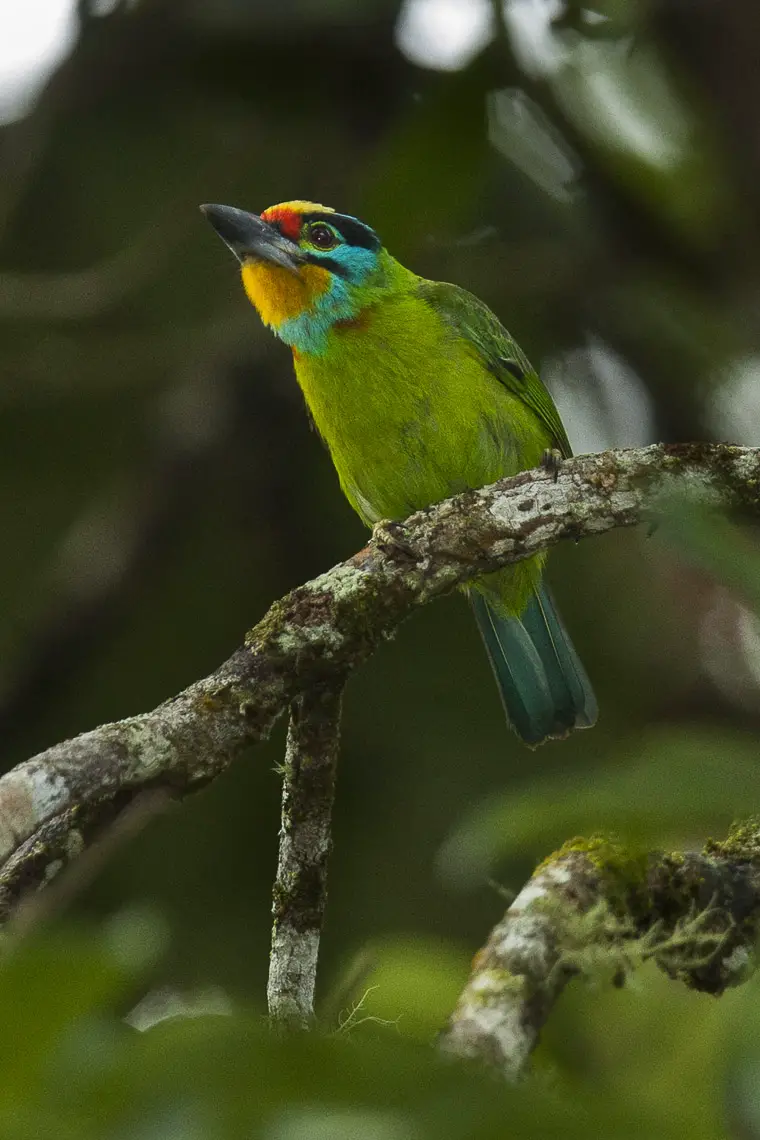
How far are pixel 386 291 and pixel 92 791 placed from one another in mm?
2230

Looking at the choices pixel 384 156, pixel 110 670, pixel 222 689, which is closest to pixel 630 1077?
pixel 222 689

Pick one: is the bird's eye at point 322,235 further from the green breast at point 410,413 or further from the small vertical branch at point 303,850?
the small vertical branch at point 303,850

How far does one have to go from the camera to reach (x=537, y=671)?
11.5ft

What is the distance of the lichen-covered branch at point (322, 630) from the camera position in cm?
159

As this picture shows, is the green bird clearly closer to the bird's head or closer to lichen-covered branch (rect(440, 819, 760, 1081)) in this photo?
the bird's head

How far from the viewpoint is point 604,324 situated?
4.49 metres

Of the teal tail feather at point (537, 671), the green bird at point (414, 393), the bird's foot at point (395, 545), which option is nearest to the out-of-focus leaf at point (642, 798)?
the bird's foot at point (395, 545)

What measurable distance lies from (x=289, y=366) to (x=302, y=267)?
3.40 ft

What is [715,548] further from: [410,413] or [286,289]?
[286,289]

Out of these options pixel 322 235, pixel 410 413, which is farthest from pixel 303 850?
pixel 322 235

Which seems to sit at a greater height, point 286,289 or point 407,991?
point 286,289

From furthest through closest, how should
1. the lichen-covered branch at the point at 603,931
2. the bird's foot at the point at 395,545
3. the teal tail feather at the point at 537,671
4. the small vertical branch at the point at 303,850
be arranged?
1. the teal tail feather at the point at 537,671
2. the bird's foot at the point at 395,545
3. the small vertical branch at the point at 303,850
4. the lichen-covered branch at the point at 603,931

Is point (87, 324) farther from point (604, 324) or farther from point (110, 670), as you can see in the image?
point (604, 324)

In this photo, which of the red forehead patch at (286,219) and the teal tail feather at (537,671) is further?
the red forehead patch at (286,219)
